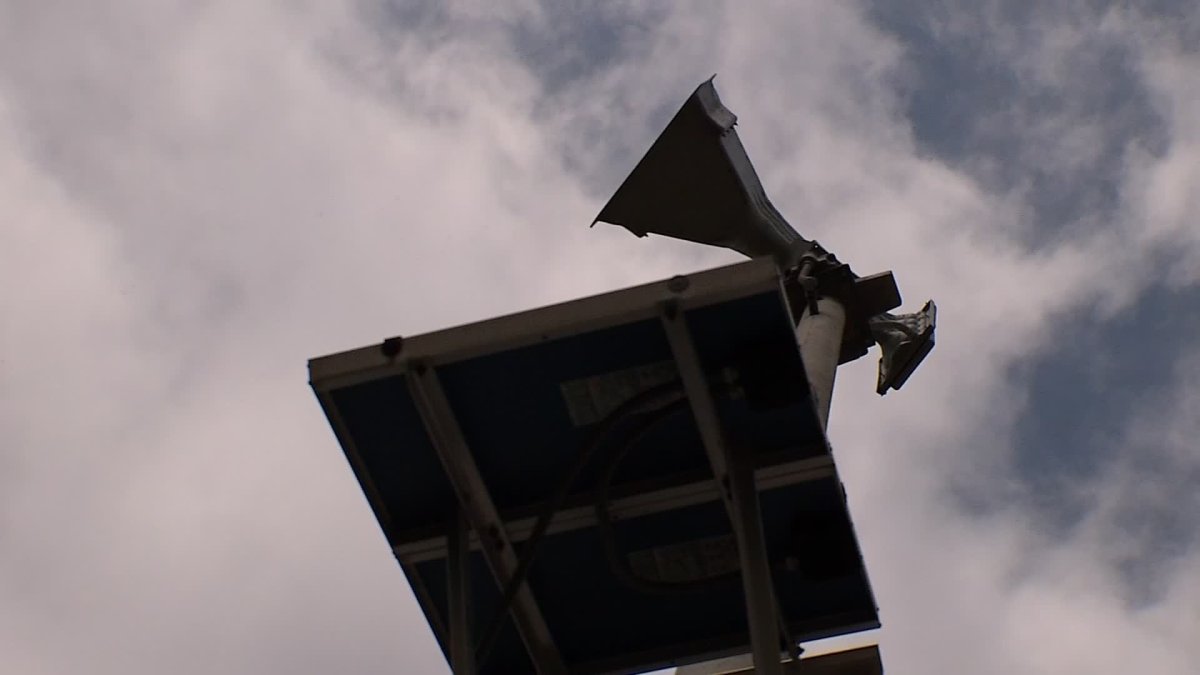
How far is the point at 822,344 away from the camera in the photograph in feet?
22.5

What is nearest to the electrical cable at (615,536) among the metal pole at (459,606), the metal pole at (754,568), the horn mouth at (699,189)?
the metal pole at (754,568)

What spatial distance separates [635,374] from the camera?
450 cm

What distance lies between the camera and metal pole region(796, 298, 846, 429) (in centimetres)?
609

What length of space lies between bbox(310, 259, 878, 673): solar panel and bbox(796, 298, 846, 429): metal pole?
86cm

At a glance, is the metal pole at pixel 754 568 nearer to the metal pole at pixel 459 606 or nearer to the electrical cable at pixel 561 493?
the electrical cable at pixel 561 493

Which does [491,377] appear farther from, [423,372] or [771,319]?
[771,319]

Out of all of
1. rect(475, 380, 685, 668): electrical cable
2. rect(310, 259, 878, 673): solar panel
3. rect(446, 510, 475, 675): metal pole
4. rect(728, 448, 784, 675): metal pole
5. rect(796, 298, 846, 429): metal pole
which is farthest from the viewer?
rect(796, 298, 846, 429): metal pole

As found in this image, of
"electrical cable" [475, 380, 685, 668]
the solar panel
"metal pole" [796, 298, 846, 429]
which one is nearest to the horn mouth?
"metal pole" [796, 298, 846, 429]

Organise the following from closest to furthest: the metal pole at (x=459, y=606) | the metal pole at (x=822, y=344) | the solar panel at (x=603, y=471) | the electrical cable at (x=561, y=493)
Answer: the solar panel at (x=603, y=471), the electrical cable at (x=561, y=493), the metal pole at (x=459, y=606), the metal pole at (x=822, y=344)

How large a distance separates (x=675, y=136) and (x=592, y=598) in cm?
260

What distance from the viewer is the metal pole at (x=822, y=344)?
6094 mm

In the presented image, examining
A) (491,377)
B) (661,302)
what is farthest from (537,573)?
(661,302)

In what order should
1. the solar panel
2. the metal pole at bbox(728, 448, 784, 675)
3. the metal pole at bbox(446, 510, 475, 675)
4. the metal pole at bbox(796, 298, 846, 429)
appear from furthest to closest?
the metal pole at bbox(796, 298, 846, 429) → the metal pole at bbox(446, 510, 475, 675) → the solar panel → the metal pole at bbox(728, 448, 784, 675)

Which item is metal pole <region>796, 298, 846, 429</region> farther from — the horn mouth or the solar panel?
the solar panel
